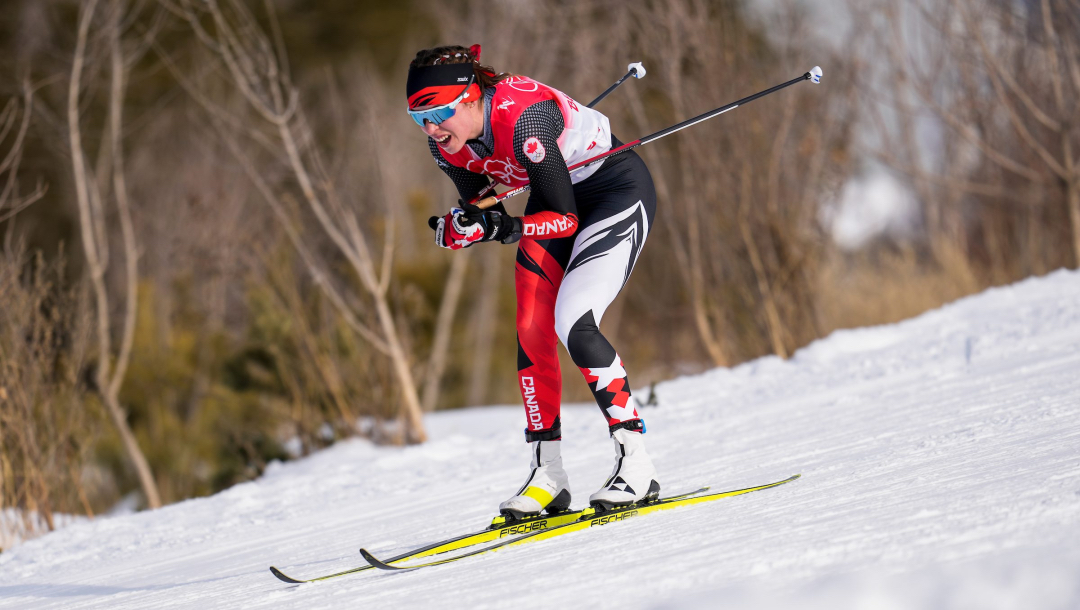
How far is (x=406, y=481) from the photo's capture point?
4.79m

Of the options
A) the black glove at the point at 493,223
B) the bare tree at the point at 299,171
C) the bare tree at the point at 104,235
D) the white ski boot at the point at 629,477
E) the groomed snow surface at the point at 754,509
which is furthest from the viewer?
the bare tree at the point at 104,235

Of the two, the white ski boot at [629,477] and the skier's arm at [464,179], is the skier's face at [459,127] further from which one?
the white ski boot at [629,477]

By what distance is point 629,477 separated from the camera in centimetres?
283

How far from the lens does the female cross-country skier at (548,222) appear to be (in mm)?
2701

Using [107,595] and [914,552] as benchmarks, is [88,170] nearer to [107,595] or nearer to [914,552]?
[107,595]

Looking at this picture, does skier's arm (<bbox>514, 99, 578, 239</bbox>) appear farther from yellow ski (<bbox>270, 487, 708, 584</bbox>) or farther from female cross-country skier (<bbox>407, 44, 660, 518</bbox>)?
yellow ski (<bbox>270, 487, 708, 584</bbox>)

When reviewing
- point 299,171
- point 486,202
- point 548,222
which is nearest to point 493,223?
point 548,222

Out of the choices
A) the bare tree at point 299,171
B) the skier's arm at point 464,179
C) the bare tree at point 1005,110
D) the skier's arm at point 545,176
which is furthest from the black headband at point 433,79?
the bare tree at point 1005,110

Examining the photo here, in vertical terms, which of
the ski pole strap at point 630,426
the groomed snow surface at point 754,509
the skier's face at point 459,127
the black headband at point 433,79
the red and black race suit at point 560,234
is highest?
the black headband at point 433,79

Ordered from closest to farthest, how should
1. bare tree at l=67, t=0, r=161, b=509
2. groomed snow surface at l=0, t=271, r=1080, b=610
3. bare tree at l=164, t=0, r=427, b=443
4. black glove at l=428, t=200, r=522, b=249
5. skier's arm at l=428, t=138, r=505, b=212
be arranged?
groomed snow surface at l=0, t=271, r=1080, b=610 < black glove at l=428, t=200, r=522, b=249 < skier's arm at l=428, t=138, r=505, b=212 < bare tree at l=164, t=0, r=427, b=443 < bare tree at l=67, t=0, r=161, b=509

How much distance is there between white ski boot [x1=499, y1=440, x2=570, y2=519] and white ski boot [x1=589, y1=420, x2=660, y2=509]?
0.55 feet

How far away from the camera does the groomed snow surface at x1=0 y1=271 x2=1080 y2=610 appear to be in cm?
174

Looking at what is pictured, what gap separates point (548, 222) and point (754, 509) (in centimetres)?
99

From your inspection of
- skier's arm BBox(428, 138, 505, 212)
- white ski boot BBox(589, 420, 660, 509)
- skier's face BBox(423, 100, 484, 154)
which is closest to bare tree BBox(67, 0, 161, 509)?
skier's arm BBox(428, 138, 505, 212)
